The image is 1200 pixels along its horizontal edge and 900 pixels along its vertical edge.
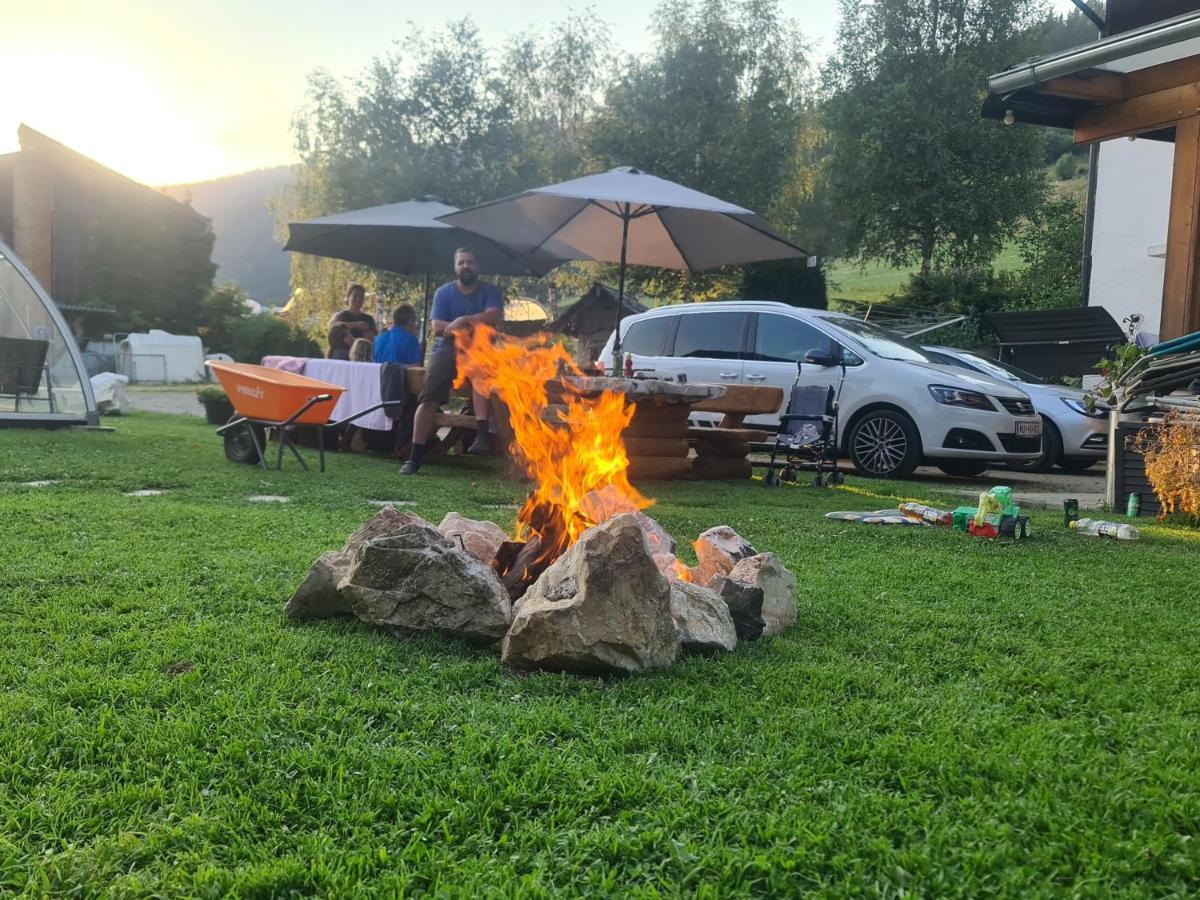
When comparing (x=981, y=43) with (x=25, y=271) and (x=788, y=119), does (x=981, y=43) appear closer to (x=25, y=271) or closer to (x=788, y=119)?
(x=788, y=119)

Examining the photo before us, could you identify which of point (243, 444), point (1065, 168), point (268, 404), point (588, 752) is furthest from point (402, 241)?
point (1065, 168)

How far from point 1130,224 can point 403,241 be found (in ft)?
42.5

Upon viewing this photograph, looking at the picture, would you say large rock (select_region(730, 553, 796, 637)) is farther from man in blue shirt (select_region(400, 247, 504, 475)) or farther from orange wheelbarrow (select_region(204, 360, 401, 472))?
man in blue shirt (select_region(400, 247, 504, 475))

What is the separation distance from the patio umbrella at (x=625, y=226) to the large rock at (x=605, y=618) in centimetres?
634

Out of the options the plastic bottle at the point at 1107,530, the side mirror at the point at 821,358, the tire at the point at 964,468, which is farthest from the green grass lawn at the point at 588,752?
the tire at the point at 964,468

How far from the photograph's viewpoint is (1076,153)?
52594 mm

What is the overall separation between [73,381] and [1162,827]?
42.8 ft

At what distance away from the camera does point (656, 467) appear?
8.86 meters

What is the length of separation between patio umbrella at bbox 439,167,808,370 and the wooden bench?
1.14 m

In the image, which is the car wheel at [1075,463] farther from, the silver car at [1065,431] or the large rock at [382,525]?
the large rock at [382,525]

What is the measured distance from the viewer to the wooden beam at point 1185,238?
762cm

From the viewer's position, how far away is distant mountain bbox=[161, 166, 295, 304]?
143500mm

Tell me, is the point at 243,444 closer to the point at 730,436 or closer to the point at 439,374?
the point at 439,374

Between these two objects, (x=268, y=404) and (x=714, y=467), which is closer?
(x=268, y=404)
